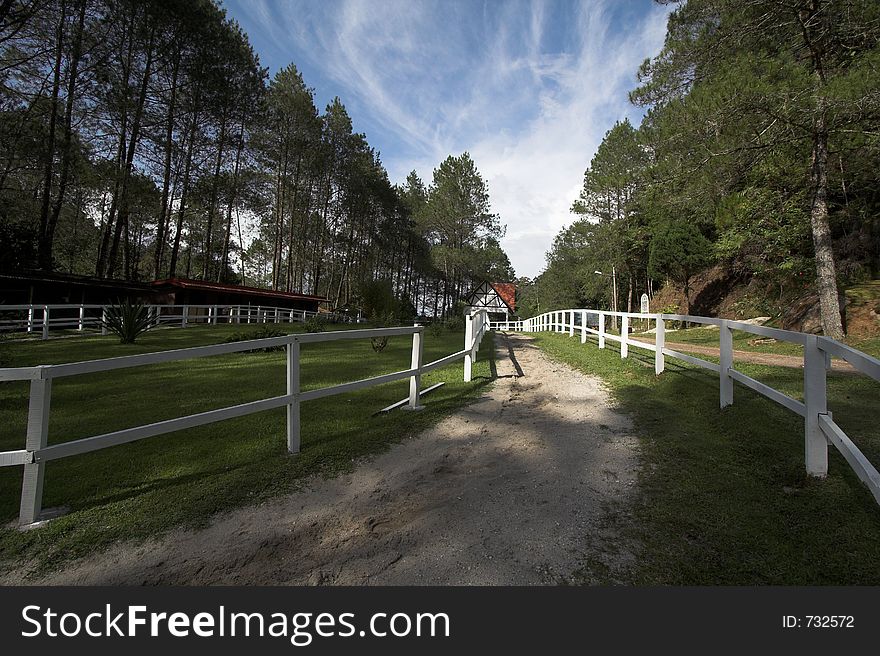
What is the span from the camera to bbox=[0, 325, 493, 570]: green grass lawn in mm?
2609

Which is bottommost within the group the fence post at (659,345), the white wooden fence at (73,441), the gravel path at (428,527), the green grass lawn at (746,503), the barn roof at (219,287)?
the gravel path at (428,527)

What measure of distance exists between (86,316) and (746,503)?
22.6 metres

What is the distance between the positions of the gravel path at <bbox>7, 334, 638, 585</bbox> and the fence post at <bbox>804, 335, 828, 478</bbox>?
1.19m

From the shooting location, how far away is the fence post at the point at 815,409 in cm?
290

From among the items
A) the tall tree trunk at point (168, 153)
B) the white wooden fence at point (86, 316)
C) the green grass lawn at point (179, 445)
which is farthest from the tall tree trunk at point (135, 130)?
the green grass lawn at point (179, 445)

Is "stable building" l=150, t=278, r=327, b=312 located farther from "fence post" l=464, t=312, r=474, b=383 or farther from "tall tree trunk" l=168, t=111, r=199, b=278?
"fence post" l=464, t=312, r=474, b=383

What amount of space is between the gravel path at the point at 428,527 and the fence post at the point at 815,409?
1188 mm

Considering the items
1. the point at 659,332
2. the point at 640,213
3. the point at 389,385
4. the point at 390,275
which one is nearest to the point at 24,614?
the point at 389,385

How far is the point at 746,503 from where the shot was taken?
105 inches

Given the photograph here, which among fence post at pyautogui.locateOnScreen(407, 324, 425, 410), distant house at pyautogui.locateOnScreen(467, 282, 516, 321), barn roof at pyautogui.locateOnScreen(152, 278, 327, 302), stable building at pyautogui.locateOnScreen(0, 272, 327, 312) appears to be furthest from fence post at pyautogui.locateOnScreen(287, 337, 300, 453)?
distant house at pyautogui.locateOnScreen(467, 282, 516, 321)

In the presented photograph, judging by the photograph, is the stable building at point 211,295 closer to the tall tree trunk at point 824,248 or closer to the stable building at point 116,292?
the stable building at point 116,292

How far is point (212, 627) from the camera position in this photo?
183 centimetres

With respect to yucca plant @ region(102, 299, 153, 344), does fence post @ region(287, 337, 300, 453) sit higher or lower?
lower

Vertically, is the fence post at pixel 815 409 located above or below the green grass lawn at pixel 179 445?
above
